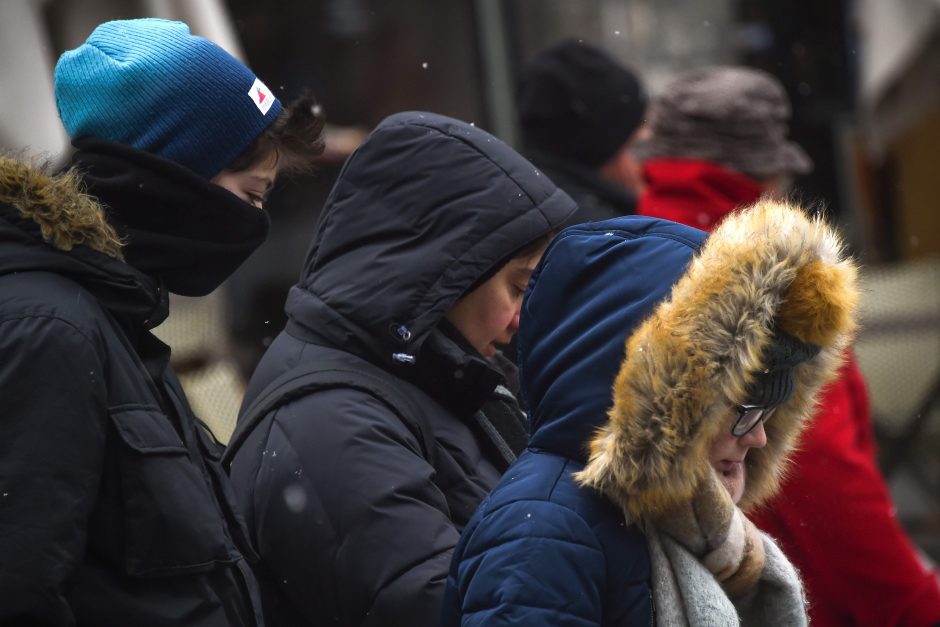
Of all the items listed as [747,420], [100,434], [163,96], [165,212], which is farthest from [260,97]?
[747,420]

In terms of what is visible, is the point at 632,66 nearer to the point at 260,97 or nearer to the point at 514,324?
the point at 514,324

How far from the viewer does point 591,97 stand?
4668 mm

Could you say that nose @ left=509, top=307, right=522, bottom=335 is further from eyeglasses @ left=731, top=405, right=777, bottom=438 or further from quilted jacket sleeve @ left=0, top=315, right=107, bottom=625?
quilted jacket sleeve @ left=0, top=315, right=107, bottom=625

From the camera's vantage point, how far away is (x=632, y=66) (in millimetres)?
6355

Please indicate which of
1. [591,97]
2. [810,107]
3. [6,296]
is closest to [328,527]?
[6,296]

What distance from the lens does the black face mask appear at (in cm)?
241

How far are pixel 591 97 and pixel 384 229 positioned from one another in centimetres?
205

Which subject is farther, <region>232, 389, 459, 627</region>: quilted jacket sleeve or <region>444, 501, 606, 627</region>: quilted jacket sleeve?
<region>232, 389, 459, 627</region>: quilted jacket sleeve

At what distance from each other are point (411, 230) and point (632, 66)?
150 inches

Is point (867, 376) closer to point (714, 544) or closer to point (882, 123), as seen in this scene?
point (882, 123)

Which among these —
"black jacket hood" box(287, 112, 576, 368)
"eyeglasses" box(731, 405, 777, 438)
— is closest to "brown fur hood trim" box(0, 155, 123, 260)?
"black jacket hood" box(287, 112, 576, 368)

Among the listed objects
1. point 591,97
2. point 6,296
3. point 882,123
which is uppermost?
point 6,296

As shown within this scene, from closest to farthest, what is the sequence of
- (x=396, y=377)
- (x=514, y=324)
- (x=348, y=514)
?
(x=348, y=514), (x=396, y=377), (x=514, y=324)

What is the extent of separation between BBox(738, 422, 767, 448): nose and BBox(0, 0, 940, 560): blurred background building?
11.2 feet
